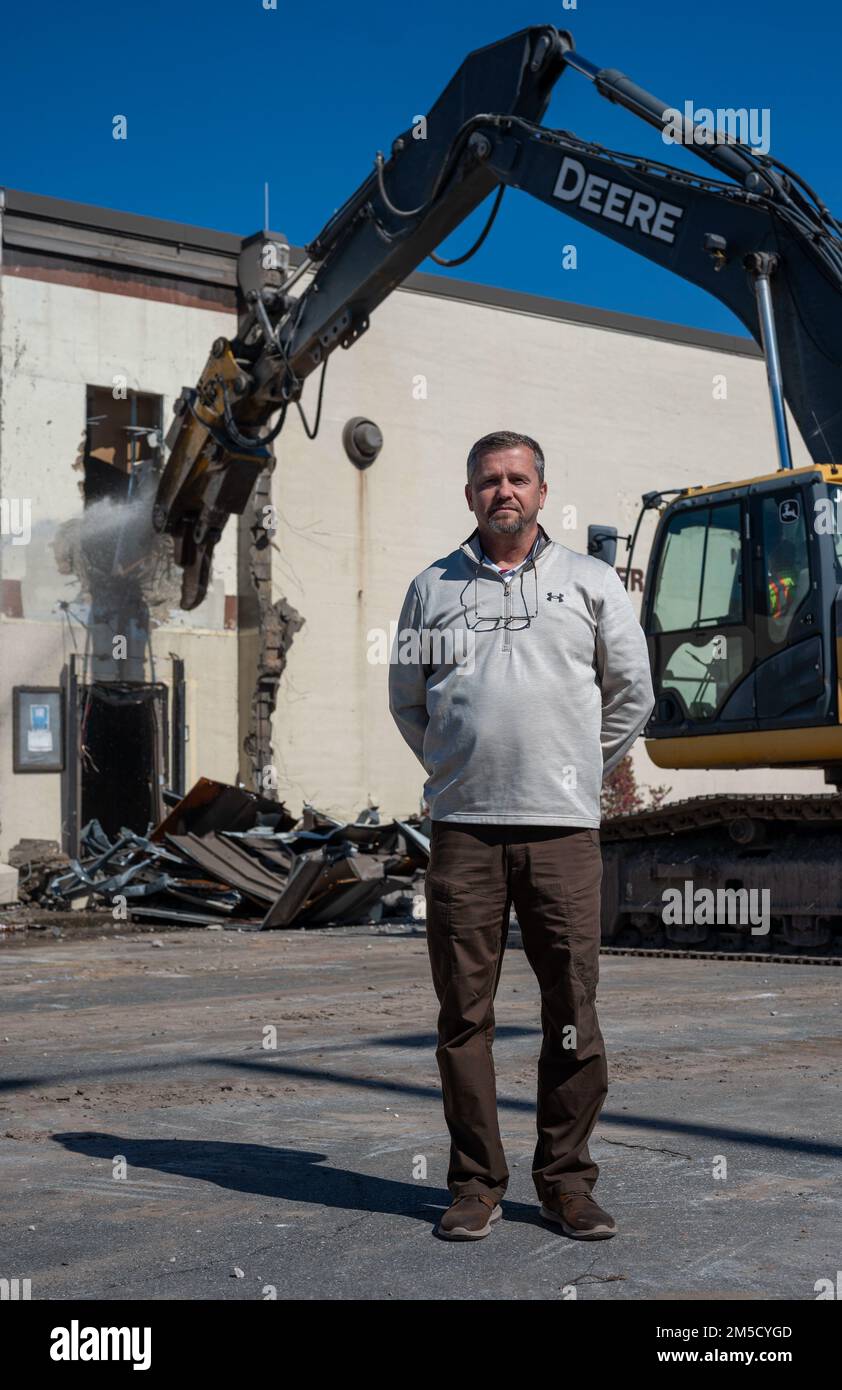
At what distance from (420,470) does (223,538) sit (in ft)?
12.3

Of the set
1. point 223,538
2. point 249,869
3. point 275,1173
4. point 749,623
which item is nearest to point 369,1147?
point 275,1173

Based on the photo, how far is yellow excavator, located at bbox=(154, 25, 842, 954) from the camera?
11516 mm

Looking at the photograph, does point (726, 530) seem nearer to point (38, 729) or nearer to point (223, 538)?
point (38, 729)

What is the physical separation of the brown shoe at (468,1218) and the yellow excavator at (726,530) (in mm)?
7488

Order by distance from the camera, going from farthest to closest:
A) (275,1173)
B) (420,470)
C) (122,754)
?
(420,470) → (122,754) → (275,1173)

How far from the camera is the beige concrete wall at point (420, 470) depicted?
23812mm

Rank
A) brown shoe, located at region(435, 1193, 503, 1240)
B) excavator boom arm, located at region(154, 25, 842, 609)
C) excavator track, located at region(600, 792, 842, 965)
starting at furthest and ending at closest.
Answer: excavator track, located at region(600, 792, 842, 965)
excavator boom arm, located at region(154, 25, 842, 609)
brown shoe, located at region(435, 1193, 503, 1240)

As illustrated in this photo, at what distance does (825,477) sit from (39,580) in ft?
41.3

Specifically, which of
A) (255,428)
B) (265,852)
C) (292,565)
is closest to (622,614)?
(265,852)

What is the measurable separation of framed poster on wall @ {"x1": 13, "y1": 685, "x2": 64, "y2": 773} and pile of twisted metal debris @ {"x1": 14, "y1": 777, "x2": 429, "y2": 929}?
2.64 m

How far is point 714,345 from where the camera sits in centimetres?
2994

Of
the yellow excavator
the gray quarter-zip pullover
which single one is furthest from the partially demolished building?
the gray quarter-zip pullover

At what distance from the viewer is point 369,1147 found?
542 cm

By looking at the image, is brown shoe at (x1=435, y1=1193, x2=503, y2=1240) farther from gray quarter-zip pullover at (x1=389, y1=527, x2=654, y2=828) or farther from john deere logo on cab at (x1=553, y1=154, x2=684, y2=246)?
john deere logo on cab at (x1=553, y1=154, x2=684, y2=246)
